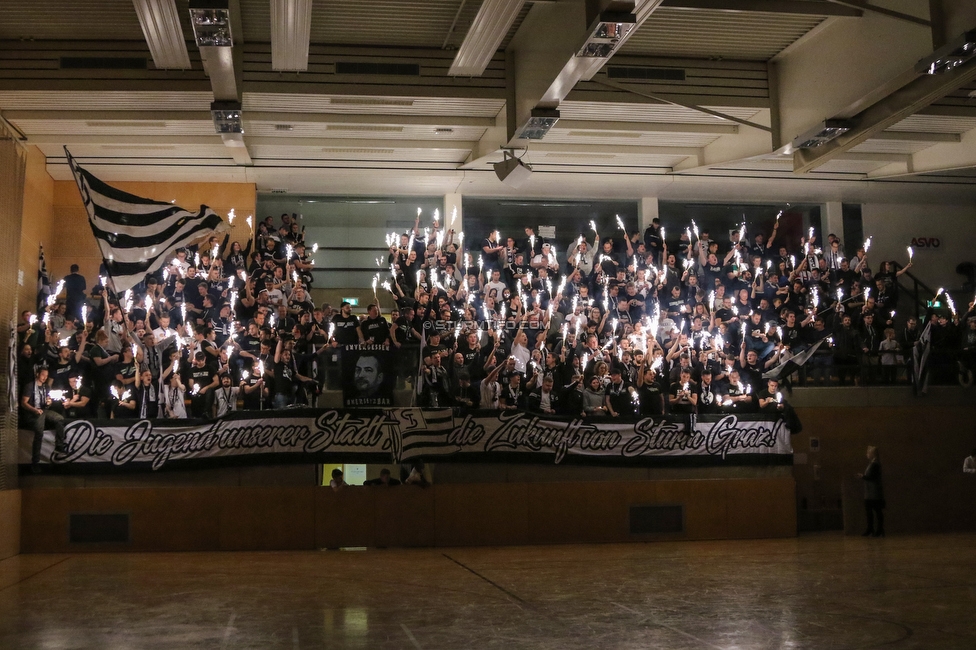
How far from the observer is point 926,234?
80.0ft

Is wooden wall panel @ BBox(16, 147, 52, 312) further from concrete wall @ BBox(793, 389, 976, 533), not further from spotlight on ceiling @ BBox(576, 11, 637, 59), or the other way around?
concrete wall @ BBox(793, 389, 976, 533)

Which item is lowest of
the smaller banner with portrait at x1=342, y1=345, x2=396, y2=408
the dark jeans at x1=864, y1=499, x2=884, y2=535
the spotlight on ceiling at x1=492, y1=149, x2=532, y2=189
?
the dark jeans at x1=864, y1=499, x2=884, y2=535

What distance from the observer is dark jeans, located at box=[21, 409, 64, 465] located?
1401cm

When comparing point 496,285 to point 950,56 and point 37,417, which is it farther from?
point 950,56

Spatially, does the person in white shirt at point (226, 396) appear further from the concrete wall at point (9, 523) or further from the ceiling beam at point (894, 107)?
the ceiling beam at point (894, 107)

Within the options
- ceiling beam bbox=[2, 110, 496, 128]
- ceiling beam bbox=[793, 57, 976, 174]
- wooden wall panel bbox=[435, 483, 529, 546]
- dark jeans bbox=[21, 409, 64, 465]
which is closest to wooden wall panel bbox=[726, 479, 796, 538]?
wooden wall panel bbox=[435, 483, 529, 546]

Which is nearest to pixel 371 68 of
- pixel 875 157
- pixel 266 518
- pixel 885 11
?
pixel 266 518

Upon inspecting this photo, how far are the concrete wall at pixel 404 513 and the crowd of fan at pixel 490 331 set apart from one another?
4.43ft

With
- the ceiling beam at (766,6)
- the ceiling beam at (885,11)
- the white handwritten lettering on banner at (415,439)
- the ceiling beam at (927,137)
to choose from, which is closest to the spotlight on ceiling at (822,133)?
the ceiling beam at (766,6)

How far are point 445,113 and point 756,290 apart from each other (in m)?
7.93

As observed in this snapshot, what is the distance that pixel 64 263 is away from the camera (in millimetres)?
20078

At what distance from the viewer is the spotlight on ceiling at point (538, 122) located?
1365cm

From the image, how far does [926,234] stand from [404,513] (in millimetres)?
17213

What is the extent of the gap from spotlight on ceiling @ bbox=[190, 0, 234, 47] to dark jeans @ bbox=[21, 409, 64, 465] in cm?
655
